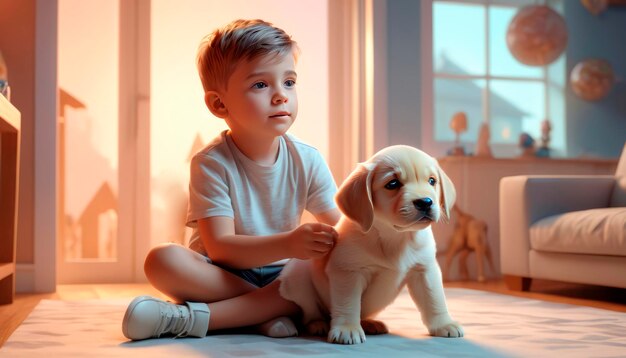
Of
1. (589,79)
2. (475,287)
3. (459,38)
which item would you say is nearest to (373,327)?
(475,287)

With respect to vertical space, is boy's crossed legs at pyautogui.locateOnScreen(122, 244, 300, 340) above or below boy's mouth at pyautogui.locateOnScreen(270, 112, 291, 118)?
below

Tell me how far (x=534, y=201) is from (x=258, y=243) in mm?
1811

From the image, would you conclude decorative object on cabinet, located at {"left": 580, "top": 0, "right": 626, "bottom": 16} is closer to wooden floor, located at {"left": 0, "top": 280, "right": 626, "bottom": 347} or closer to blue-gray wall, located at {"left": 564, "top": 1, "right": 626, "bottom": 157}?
blue-gray wall, located at {"left": 564, "top": 1, "right": 626, "bottom": 157}

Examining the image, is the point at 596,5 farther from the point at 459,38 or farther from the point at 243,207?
the point at 243,207

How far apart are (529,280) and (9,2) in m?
2.70

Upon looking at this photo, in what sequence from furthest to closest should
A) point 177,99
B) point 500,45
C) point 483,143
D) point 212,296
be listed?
1. point 500,45
2. point 483,143
3. point 177,99
4. point 212,296

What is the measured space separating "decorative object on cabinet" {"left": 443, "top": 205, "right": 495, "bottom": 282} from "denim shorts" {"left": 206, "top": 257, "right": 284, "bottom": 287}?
201 centimetres

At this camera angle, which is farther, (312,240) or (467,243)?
(467,243)

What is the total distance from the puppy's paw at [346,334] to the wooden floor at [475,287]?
103 centimetres

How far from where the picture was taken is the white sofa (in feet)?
8.79

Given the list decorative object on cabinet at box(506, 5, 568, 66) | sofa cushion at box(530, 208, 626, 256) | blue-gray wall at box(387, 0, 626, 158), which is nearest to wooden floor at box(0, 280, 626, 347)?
sofa cushion at box(530, 208, 626, 256)

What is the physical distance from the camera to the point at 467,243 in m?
3.72

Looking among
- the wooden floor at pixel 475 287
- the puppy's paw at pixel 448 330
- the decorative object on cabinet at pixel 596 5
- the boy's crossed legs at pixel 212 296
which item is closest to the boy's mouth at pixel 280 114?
the boy's crossed legs at pixel 212 296

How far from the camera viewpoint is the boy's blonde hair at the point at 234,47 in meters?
1.73
